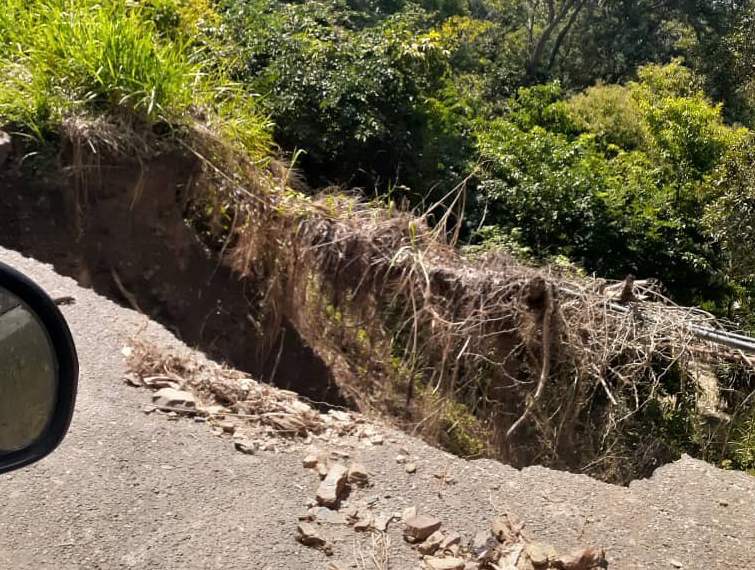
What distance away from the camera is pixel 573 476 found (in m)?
4.73

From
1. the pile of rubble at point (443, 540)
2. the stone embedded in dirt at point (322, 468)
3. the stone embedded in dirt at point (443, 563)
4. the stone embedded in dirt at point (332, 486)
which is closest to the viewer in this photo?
the stone embedded in dirt at point (443, 563)

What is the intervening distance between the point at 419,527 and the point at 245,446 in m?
1.02

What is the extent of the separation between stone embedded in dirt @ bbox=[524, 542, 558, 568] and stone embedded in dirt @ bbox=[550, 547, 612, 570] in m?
0.03

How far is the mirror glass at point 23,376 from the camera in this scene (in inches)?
71.3

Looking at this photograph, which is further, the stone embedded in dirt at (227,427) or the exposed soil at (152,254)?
the exposed soil at (152,254)

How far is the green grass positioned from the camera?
689cm

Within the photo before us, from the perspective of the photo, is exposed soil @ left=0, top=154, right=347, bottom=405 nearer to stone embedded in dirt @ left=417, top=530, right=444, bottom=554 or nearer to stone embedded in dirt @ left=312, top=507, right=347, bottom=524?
stone embedded in dirt @ left=312, top=507, right=347, bottom=524

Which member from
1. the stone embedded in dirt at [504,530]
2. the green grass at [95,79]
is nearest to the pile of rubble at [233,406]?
the stone embedded in dirt at [504,530]

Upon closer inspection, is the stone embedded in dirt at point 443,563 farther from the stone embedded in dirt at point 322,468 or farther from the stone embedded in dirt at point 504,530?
the stone embedded in dirt at point 322,468

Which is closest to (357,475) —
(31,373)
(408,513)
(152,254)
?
(408,513)

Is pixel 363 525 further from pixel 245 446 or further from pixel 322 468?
pixel 245 446

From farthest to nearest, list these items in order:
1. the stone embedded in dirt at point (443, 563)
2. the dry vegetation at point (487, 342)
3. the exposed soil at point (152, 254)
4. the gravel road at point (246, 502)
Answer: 1. the exposed soil at point (152, 254)
2. the dry vegetation at point (487, 342)
3. the stone embedded in dirt at point (443, 563)
4. the gravel road at point (246, 502)

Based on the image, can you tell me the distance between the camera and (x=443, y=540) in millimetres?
3881

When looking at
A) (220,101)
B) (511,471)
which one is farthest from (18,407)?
(220,101)
